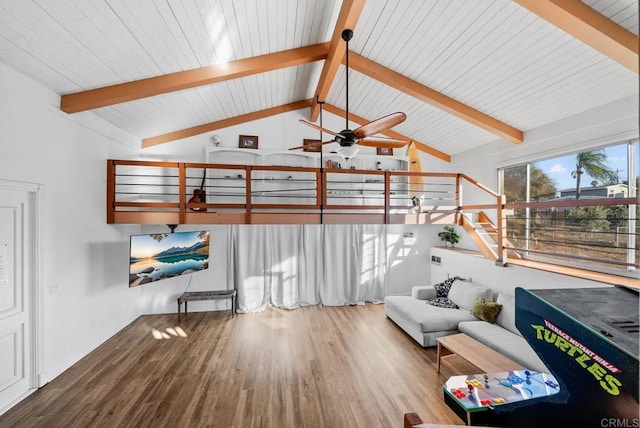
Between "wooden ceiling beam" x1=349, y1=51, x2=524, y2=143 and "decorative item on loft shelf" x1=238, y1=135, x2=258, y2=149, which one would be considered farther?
"decorative item on loft shelf" x1=238, y1=135, x2=258, y2=149

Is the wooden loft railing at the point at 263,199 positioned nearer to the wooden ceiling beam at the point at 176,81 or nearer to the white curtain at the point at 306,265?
the white curtain at the point at 306,265

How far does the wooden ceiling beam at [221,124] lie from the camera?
5.21 metres

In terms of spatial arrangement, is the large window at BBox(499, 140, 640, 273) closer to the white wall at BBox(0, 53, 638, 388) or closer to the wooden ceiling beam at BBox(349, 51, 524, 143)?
the white wall at BBox(0, 53, 638, 388)

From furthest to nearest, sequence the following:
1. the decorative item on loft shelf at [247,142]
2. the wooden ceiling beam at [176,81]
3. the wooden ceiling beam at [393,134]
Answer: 1. the wooden ceiling beam at [393,134]
2. the decorative item on loft shelf at [247,142]
3. the wooden ceiling beam at [176,81]

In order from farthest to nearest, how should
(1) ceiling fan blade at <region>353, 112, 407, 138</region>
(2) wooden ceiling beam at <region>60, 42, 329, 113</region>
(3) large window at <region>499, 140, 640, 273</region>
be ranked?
(2) wooden ceiling beam at <region>60, 42, 329, 113</region> → (3) large window at <region>499, 140, 640, 273</region> → (1) ceiling fan blade at <region>353, 112, 407, 138</region>

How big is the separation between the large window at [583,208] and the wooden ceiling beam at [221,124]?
4.50 metres

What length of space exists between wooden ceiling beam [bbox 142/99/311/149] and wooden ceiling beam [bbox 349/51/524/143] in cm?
199

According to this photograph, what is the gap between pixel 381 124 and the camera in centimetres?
269

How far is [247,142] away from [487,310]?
5278mm

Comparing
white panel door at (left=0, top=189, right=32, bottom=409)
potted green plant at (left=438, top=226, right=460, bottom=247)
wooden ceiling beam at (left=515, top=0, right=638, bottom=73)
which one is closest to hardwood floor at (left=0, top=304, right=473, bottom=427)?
white panel door at (left=0, top=189, right=32, bottom=409)

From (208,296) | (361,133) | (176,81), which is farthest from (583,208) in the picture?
(208,296)

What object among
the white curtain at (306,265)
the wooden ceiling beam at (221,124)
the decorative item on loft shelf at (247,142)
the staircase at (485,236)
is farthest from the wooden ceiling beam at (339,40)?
the staircase at (485,236)

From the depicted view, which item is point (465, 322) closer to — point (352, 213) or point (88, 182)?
point (352, 213)

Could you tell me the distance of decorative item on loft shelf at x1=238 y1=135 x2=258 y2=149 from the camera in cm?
565
